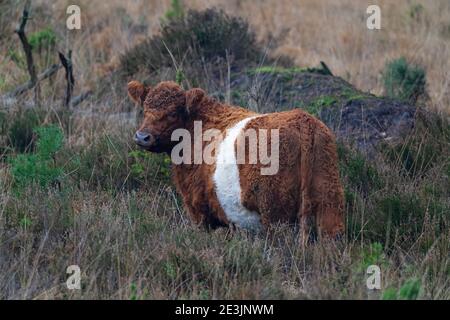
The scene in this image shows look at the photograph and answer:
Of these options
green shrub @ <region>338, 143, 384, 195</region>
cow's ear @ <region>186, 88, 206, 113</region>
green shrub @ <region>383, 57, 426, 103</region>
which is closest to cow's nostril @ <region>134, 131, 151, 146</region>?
cow's ear @ <region>186, 88, 206, 113</region>

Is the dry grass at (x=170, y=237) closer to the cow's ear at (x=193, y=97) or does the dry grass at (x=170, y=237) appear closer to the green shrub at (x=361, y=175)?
the green shrub at (x=361, y=175)

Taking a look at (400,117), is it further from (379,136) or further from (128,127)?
(128,127)

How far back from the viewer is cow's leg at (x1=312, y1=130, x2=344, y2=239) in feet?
18.6

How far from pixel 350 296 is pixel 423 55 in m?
7.45

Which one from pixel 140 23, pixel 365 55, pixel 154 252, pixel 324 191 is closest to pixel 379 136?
pixel 324 191

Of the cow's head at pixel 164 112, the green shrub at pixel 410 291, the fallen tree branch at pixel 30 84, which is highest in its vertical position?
the cow's head at pixel 164 112

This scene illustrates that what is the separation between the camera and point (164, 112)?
20.1 ft

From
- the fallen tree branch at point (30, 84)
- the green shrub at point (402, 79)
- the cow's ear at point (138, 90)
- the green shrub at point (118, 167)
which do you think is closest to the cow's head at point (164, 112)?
the cow's ear at point (138, 90)

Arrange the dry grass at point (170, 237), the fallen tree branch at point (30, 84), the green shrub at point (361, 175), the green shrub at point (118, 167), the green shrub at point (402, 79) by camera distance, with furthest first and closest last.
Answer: the green shrub at point (402, 79) → the fallen tree branch at point (30, 84) → the green shrub at point (118, 167) → the green shrub at point (361, 175) → the dry grass at point (170, 237)

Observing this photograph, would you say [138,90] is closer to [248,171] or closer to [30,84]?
[248,171]

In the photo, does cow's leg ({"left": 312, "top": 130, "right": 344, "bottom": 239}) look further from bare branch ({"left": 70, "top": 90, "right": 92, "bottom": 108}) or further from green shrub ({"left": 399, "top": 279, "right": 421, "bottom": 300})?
bare branch ({"left": 70, "top": 90, "right": 92, "bottom": 108})

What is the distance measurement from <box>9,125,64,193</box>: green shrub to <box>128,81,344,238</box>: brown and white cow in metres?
1.12

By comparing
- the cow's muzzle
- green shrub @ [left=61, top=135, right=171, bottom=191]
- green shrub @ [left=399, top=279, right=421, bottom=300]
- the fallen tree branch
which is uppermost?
the cow's muzzle

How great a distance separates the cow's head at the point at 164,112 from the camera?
611cm
